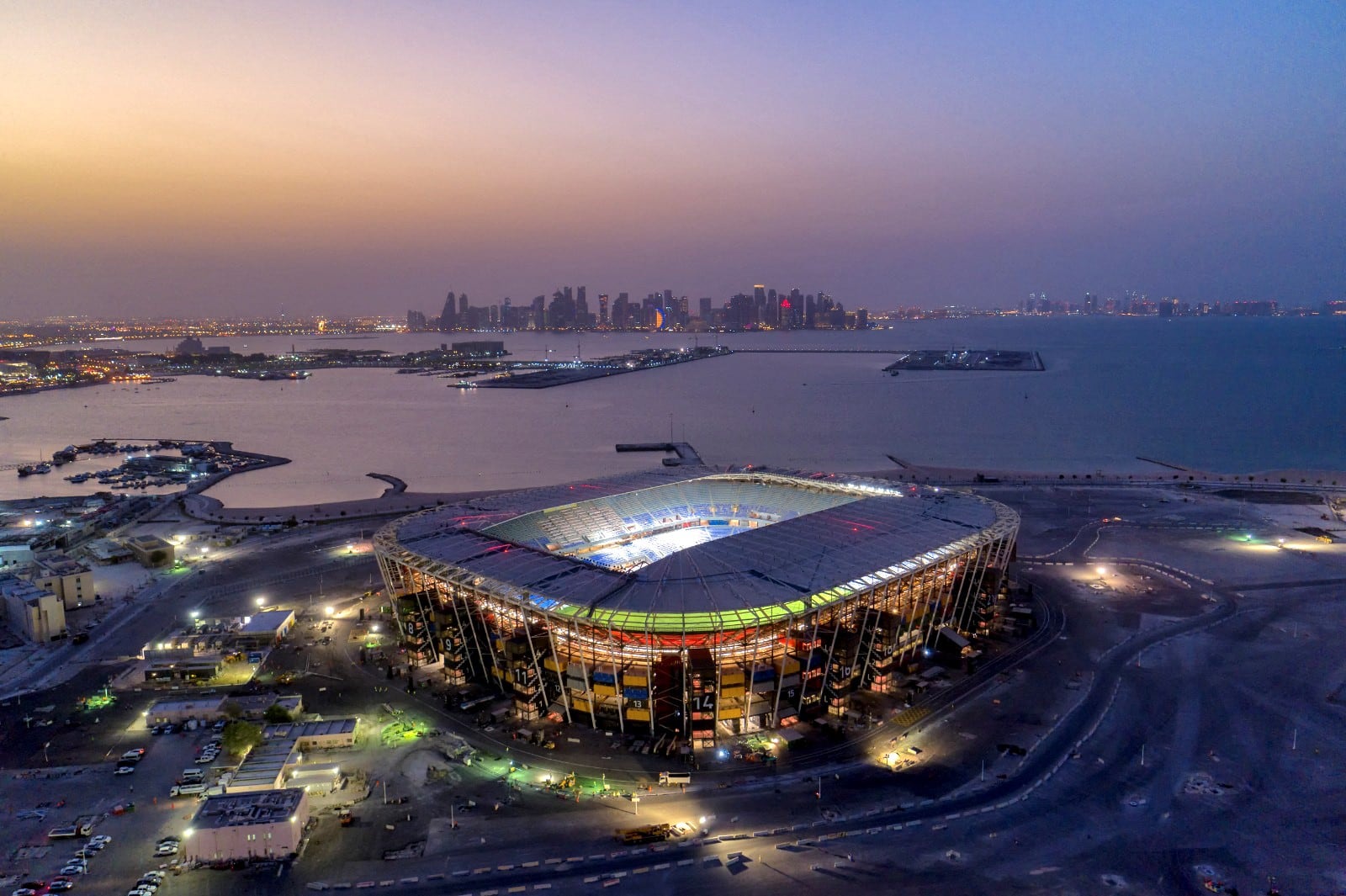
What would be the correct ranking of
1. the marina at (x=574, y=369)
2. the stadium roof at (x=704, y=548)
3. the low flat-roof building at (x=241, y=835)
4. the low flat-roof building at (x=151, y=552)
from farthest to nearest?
1. the marina at (x=574, y=369)
2. the low flat-roof building at (x=151, y=552)
3. the stadium roof at (x=704, y=548)
4. the low flat-roof building at (x=241, y=835)

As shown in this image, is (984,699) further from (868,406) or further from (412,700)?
(868,406)

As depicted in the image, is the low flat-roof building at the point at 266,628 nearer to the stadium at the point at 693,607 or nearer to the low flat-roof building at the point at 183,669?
the low flat-roof building at the point at 183,669

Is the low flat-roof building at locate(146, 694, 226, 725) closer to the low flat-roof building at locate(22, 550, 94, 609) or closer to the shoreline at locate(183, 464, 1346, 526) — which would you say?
the low flat-roof building at locate(22, 550, 94, 609)

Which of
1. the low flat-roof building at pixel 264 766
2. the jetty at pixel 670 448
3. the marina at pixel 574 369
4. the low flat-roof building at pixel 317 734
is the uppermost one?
the marina at pixel 574 369

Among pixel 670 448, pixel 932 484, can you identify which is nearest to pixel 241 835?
pixel 932 484

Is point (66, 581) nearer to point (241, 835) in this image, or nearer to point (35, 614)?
point (35, 614)

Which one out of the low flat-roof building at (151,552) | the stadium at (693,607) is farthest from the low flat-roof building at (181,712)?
the low flat-roof building at (151,552)
